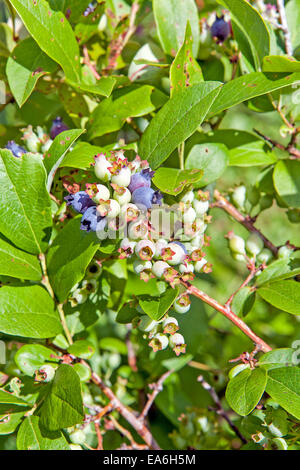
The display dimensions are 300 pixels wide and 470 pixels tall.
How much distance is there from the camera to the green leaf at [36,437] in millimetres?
989

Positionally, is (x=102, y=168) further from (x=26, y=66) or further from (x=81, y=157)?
(x=26, y=66)

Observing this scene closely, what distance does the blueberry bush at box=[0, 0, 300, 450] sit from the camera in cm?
92

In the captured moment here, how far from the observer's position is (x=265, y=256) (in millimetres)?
1232

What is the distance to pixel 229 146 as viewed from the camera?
1.22 metres

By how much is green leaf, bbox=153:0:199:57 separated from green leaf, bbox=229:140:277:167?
26cm

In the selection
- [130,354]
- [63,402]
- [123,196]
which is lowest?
[130,354]

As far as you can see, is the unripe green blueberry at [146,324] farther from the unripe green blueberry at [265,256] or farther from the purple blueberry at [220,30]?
the purple blueberry at [220,30]

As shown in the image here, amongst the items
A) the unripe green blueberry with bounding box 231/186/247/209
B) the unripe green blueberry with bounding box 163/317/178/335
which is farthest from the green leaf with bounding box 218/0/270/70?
the unripe green blueberry with bounding box 163/317/178/335

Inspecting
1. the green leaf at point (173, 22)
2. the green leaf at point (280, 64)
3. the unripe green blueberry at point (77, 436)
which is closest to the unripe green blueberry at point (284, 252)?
the green leaf at point (280, 64)

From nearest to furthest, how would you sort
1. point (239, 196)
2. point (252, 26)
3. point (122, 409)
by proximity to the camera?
1. point (252, 26)
2. point (122, 409)
3. point (239, 196)

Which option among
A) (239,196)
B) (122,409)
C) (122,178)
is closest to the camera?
(122,178)

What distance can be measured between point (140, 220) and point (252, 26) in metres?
0.53

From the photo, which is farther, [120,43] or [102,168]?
[120,43]

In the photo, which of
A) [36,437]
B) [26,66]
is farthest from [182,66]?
[36,437]
